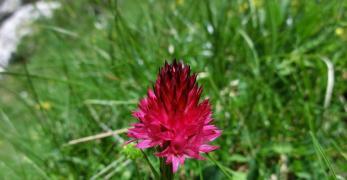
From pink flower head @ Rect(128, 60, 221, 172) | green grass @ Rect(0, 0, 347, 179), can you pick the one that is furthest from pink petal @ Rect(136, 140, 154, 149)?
green grass @ Rect(0, 0, 347, 179)

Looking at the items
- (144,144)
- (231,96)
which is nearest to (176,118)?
(144,144)

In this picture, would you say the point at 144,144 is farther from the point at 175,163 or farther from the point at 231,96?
the point at 231,96

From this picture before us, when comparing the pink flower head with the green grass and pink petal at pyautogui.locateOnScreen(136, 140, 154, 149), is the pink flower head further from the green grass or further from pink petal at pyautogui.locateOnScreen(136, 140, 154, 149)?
the green grass

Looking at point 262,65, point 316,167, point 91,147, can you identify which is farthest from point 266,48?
point 91,147

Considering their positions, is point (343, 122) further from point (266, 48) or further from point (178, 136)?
point (178, 136)

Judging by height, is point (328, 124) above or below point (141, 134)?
above

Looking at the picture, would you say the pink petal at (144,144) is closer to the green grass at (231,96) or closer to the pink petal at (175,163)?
the pink petal at (175,163)
